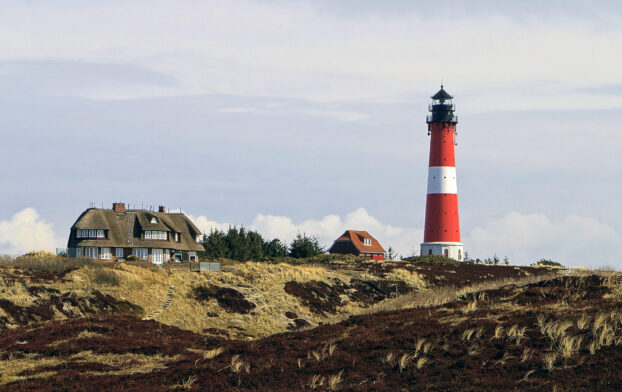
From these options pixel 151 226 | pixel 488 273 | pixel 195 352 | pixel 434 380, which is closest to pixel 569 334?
pixel 434 380

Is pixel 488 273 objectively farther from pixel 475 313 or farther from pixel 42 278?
pixel 475 313

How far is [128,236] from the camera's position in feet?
266

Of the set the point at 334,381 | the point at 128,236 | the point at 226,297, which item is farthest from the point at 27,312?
the point at 128,236

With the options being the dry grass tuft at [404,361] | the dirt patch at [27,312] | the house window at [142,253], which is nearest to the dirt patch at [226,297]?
the dirt patch at [27,312]

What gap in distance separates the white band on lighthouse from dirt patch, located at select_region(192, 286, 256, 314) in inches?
1521

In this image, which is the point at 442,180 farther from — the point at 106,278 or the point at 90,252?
the point at 106,278

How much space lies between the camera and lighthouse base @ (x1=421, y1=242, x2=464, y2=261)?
87688 millimetres

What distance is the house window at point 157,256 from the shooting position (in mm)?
82188

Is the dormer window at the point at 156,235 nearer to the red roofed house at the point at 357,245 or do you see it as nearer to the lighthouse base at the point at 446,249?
the red roofed house at the point at 357,245

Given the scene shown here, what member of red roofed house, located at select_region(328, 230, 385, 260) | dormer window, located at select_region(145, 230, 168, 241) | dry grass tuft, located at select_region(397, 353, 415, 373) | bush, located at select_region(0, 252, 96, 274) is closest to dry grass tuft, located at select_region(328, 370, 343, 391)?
dry grass tuft, located at select_region(397, 353, 415, 373)

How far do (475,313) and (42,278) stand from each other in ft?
105

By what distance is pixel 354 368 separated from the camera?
23156mm

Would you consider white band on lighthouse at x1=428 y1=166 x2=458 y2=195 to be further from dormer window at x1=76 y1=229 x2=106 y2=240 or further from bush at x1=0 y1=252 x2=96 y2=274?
bush at x1=0 y1=252 x2=96 y2=274

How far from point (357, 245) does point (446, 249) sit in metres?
17.8
